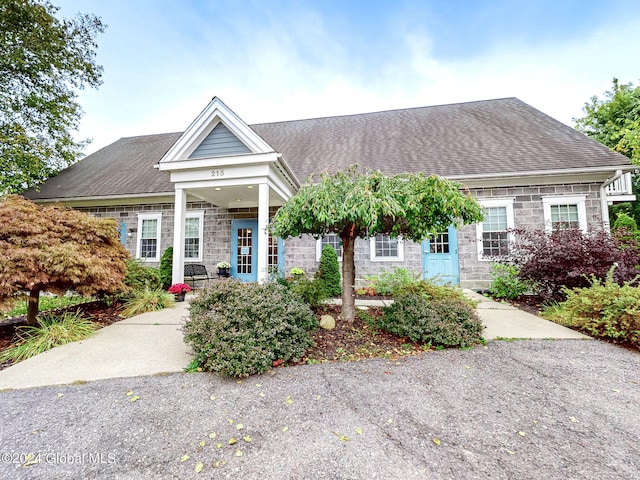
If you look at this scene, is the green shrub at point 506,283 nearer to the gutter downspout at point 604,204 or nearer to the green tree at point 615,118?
the gutter downspout at point 604,204

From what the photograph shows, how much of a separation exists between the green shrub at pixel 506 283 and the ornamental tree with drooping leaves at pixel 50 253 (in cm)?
876

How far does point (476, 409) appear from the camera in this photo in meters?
2.25

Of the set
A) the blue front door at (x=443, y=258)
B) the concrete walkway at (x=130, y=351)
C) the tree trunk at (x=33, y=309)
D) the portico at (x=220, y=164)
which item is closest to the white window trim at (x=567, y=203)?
the blue front door at (x=443, y=258)

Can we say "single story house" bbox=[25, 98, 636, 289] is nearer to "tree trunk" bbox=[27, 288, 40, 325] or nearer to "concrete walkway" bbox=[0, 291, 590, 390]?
"concrete walkway" bbox=[0, 291, 590, 390]

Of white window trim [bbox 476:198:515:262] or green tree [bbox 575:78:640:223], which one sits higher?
green tree [bbox 575:78:640:223]

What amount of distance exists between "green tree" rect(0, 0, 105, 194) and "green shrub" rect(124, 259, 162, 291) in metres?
7.94

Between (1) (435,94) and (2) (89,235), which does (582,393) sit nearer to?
(2) (89,235)

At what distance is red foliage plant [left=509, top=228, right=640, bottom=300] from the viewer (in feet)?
16.8

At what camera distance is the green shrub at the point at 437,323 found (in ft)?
11.8

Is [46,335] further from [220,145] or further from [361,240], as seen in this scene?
[361,240]

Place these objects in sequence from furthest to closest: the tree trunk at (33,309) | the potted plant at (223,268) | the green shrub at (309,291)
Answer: the potted plant at (223,268) → the green shrub at (309,291) → the tree trunk at (33,309)

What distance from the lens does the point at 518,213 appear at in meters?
7.74

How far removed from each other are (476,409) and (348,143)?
32.7 ft

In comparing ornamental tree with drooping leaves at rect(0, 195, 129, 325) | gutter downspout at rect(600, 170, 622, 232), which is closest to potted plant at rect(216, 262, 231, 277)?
ornamental tree with drooping leaves at rect(0, 195, 129, 325)
